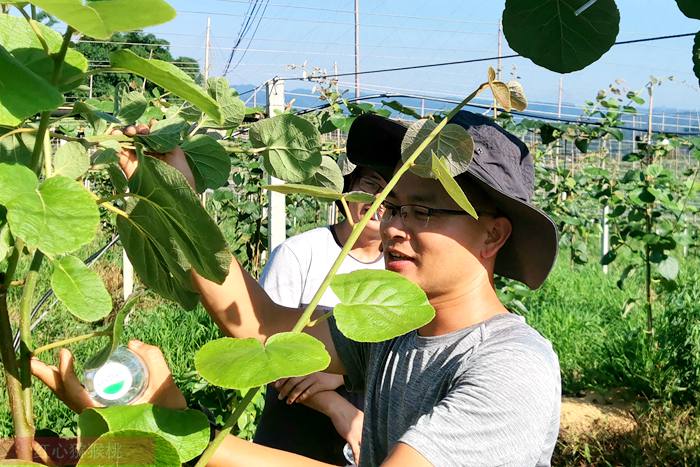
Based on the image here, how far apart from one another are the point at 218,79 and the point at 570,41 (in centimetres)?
29

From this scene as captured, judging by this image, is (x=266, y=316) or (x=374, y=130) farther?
(x=266, y=316)

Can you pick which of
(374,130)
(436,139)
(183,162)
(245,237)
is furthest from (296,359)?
(245,237)

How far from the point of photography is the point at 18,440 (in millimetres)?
566

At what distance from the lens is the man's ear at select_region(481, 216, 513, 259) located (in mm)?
1379

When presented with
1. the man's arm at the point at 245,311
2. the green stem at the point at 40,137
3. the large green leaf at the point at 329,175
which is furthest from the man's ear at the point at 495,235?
the green stem at the point at 40,137

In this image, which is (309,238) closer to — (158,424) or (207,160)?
(207,160)

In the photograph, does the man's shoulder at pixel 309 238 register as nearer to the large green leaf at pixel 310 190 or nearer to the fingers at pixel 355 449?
the fingers at pixel 355 449

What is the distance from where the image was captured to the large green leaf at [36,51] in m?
0.49

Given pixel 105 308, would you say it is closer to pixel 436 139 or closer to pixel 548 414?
pixel 436 139

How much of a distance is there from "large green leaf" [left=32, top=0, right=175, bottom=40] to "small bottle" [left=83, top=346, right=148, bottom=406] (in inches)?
13.8

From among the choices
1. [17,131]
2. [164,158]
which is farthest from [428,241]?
[17,131]

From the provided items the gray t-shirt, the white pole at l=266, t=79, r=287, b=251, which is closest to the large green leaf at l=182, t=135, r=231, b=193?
the gray t-shirt

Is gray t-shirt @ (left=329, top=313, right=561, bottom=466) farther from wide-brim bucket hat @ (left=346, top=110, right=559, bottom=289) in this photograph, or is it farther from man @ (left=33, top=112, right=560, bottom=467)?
wide-brim bucket hat @ (left=346, top=110, right=559, bottom=289)

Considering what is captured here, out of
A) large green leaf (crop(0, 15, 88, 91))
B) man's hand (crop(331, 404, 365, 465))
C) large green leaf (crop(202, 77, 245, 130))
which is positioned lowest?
man's hand (crop(331, 404, 365, 465))
